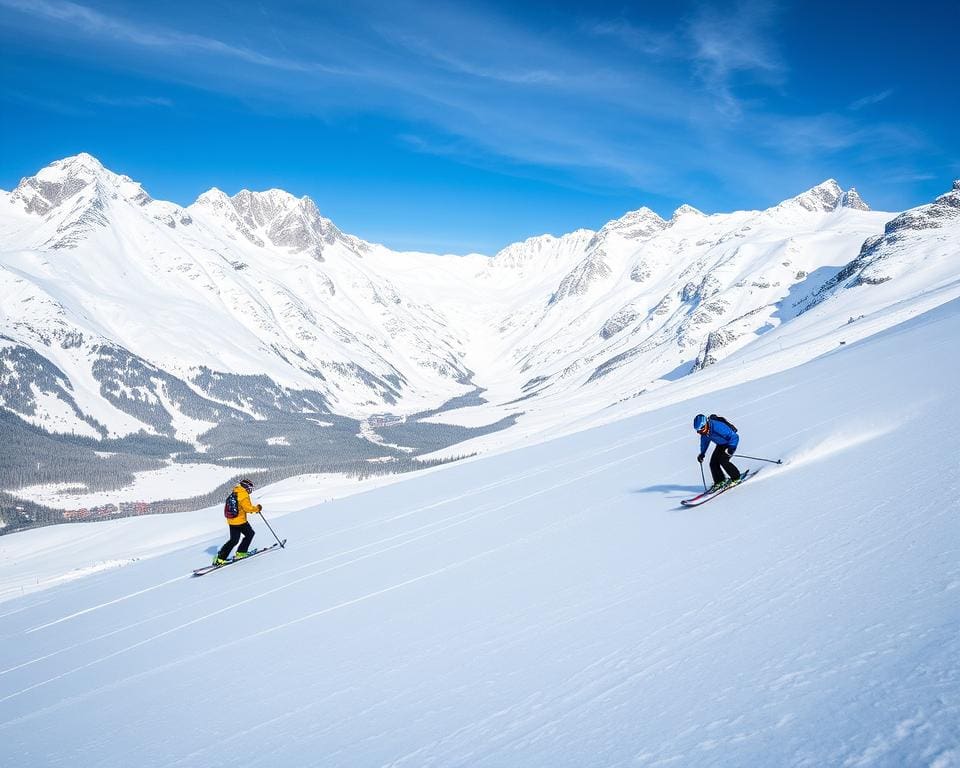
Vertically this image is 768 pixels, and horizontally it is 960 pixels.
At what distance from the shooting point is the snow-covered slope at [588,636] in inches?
175

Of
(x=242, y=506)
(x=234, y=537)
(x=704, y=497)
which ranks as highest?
(x=242, y=506)

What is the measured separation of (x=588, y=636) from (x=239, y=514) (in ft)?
51.6

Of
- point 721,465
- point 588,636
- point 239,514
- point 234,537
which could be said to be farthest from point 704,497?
point 234,537

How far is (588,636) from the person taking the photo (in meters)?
6.95

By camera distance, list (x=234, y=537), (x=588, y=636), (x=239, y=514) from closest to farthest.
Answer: (x=588, y=636) < (x=239, y=514) < (x=234, y=537)

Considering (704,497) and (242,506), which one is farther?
(242,506)

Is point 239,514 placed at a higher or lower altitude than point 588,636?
higher

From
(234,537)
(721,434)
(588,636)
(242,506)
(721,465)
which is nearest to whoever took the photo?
(588,636)

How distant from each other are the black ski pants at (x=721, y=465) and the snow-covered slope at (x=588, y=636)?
1.46 feet

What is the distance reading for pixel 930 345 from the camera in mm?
24734

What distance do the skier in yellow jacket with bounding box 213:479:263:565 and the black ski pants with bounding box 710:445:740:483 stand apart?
44.0 feet

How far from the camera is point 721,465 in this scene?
1413cm

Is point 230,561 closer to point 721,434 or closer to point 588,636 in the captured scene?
point 721,434

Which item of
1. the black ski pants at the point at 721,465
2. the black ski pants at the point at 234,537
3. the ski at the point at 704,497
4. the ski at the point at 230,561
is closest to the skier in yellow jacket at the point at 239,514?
the black ski pants at the point at 234,537
